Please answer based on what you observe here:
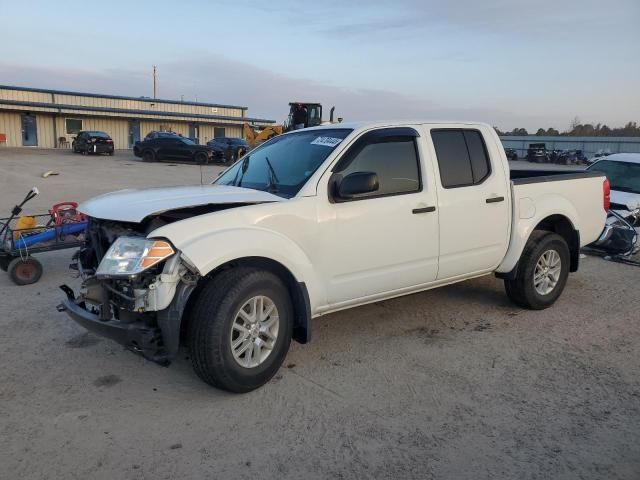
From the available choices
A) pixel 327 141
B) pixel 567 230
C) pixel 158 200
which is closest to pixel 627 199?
pixel 567 230

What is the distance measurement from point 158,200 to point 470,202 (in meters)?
2.74

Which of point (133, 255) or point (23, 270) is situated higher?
point (133, 255)

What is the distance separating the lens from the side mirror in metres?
4.02

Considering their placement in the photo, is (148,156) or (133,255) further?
(148,156)

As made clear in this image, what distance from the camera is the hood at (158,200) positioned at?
3648mm

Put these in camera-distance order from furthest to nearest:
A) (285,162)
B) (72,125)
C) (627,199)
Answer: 1. (72,125)
2. (627,199)
3. (285,162)

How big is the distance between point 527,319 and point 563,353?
2.87 feet

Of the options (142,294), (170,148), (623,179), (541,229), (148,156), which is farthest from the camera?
(148,156)

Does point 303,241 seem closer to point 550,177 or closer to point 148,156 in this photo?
point 550,177

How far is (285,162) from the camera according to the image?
4.64 meters

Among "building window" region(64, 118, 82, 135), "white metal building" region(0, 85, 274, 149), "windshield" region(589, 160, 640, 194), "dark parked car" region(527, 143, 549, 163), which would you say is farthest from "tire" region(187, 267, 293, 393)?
"dark parked car" region(527, 143, 549, 163)

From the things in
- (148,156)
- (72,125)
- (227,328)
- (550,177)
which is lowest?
(227,328)

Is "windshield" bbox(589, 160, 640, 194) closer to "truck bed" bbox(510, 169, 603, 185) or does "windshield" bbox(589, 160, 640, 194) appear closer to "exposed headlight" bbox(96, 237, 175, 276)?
"truck bed" bbox(510, 169, 603, 185)

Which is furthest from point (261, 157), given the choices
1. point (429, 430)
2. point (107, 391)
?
point (429, 430)
